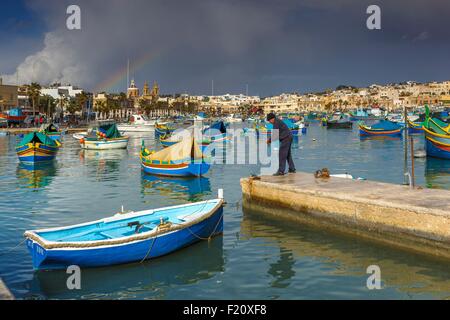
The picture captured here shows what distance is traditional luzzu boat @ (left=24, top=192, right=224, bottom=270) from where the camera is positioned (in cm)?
1186

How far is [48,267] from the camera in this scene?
39.5 feet

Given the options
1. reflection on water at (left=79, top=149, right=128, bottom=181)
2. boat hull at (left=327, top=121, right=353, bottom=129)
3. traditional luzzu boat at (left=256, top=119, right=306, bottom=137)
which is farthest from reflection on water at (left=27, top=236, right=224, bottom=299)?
boat hull at (left=327, top=121, right=353, bottom=129)

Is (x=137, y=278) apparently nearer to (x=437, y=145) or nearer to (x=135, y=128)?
(x=437, y=145)

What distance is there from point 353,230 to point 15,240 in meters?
10.9

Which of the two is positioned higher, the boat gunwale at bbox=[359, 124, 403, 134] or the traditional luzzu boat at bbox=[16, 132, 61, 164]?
the boat gunwale at bbox=[359, 124, 403, 134]

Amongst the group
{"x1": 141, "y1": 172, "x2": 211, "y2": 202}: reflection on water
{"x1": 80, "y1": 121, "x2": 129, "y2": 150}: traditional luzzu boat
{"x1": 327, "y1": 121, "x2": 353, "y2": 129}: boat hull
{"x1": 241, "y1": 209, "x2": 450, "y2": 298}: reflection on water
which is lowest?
{"x1": 241, "y1": 209, "x2": 450, "y2": 298}: reflection on water

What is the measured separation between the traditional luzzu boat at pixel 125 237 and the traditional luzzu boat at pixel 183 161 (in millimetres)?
14377

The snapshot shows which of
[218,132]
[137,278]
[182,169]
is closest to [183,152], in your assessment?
[182,169]

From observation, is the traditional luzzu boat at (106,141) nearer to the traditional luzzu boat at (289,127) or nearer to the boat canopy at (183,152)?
the boat canopy at (183,152)

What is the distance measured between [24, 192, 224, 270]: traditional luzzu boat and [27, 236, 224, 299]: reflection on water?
228 millimetres

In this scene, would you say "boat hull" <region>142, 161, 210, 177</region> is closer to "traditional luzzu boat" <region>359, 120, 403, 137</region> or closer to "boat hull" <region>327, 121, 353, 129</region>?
"traditional luzzu boat" <region>359, 120, 403, 137</region>

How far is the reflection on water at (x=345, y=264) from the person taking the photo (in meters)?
11.1
